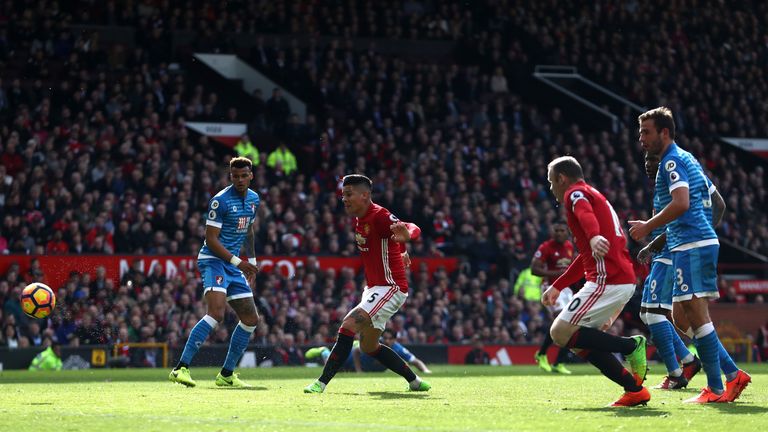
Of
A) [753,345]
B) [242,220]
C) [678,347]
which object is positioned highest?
[242,220]

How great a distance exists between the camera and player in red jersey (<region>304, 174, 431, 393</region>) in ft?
36.9

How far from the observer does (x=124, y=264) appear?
72.7 feet

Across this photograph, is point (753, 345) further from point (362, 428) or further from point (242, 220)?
point (362, 428)

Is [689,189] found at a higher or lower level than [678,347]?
higher

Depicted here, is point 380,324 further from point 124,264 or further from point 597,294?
point 124,264

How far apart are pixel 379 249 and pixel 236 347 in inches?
97.2

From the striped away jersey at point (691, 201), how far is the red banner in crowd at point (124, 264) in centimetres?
1417

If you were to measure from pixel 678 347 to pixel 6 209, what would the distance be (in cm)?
1440

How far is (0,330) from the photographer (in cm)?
2047

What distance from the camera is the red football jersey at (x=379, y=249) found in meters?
11.4

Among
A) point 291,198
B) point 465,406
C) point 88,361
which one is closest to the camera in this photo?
point 465,406

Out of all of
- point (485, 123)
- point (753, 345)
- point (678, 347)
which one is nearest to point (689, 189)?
point (678, 347)

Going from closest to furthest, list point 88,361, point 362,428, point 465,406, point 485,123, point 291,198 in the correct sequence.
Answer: point 362,428
point 465,406
point 88,361
point 291,198
point 485,123

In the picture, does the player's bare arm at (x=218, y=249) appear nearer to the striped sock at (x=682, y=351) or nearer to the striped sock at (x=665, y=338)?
the striped sock at (x=665, y=338)
